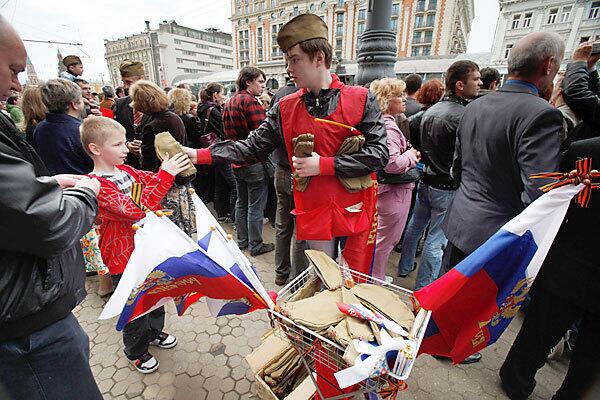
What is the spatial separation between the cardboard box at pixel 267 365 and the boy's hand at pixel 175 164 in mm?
1271

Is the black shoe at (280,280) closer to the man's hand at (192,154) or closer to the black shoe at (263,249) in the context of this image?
the black shoe at (263,249)

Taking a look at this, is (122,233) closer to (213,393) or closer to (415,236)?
(213,393)

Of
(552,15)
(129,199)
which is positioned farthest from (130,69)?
(552,15)

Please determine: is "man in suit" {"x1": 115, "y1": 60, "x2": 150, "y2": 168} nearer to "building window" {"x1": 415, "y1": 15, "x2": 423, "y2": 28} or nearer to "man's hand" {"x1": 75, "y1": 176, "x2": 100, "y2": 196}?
"man's hand" {"x1": 75, "y1": 176, "x2": 100, "y2": 196}

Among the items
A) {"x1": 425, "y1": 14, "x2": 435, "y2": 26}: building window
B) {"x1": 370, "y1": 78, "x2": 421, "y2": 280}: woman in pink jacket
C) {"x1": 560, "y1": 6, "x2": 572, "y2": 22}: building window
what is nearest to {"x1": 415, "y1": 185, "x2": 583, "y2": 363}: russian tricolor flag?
{"x1": 370, "y1": 78, "x2": 421, "y2": 280}: woman in pink jacket

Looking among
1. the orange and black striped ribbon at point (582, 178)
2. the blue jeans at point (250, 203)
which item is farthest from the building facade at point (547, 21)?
the orange and black striped ribbon at point (582, 178)

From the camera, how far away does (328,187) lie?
2.21 m

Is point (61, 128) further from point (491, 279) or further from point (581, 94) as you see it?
point (581, 94)

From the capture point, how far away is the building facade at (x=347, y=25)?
5153cm

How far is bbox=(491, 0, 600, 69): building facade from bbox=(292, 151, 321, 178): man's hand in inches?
1583

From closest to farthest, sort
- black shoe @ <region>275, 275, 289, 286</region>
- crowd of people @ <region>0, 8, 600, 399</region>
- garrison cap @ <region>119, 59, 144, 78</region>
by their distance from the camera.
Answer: crowd of people @ <region>0, 8, 600, 399</region>, black shoe @ <region>275, 275, 289, 286</region>, garrison cap @ <region>119, 59, 144, 78</region>

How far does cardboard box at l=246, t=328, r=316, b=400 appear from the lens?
1.89 meters

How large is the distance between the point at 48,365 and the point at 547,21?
175 ft

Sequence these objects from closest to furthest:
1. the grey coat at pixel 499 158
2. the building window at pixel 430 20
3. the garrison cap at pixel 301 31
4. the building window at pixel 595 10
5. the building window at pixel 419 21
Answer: the grey coat at pixel 499 158 → the garrison cap at pixel 301 31 → the building window at pixel 595 10 → the building window at pixel 430 20 → the building window at pixel 419 21
